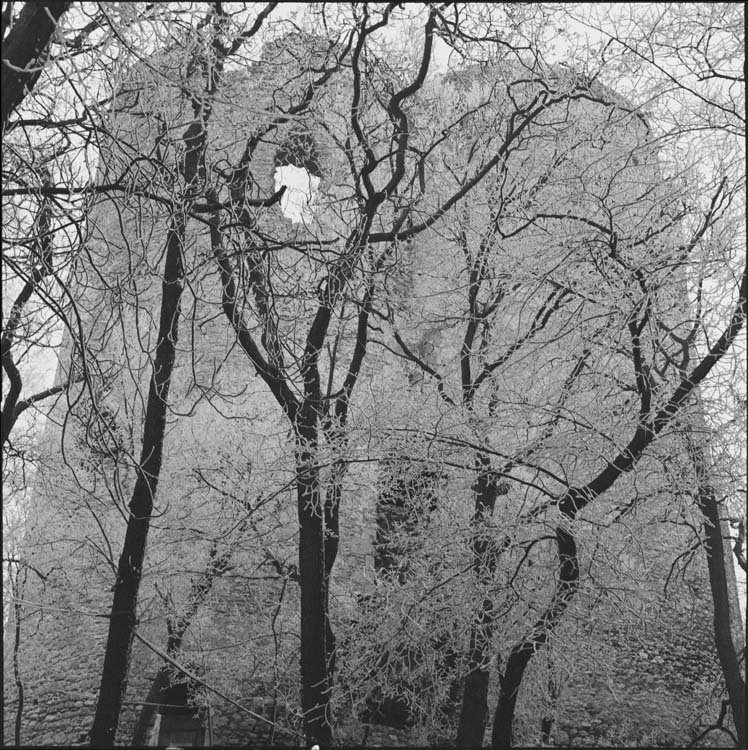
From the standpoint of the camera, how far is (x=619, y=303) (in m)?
4.84

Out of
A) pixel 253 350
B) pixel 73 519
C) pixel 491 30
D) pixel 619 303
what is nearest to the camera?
pixel 619 303

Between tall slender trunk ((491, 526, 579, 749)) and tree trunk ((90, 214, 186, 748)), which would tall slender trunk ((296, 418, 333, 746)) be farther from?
tall slender trunk ((491, 526, 579, 749))

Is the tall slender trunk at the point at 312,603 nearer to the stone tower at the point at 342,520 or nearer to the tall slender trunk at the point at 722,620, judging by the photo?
the stone tower at the point at 342,520

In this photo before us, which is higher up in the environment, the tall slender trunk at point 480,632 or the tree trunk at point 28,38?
the tree trunk at point 28,38

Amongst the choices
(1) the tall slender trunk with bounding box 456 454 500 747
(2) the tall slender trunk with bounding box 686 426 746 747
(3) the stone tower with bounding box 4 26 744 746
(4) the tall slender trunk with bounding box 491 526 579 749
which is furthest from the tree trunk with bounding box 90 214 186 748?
(2) the tall slender trunk with bounding box 686 426 746 747

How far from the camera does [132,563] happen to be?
518 cm

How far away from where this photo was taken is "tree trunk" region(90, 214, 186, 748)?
4.90 m

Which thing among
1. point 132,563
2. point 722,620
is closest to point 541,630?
Answer: point 132,563

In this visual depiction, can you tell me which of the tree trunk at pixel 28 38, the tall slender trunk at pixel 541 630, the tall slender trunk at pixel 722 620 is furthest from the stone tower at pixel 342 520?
the tree trunk at pixel 28 38

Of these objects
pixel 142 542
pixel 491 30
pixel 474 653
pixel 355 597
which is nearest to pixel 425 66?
pixel 491 30

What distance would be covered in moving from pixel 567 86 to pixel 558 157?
21.0 inches

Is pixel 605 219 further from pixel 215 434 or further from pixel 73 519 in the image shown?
pixel 73 519

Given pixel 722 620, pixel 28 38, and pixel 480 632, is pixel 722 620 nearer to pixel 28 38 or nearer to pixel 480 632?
pixel 480 632

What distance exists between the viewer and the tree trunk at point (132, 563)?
4902 millimetres
